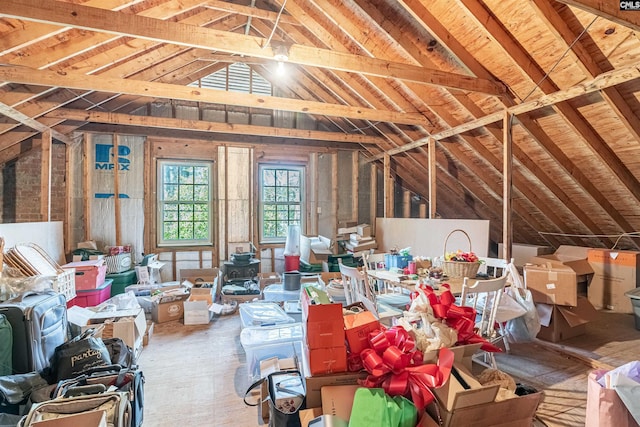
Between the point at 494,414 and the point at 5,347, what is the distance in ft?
Result: 9.56

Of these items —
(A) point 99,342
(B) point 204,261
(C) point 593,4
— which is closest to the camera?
(C) point 593,4

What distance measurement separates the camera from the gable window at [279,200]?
606cm

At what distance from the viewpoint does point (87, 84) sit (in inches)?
124

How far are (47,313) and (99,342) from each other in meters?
0.47

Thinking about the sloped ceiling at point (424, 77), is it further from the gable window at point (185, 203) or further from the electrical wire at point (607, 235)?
the gable window at point (185, 203)

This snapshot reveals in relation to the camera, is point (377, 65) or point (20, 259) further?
point (20, 259)

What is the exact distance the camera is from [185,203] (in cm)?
565

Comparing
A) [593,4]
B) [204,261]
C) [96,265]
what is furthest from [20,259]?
[593,4]

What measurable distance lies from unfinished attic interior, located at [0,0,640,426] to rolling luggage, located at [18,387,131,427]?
0.66 meters

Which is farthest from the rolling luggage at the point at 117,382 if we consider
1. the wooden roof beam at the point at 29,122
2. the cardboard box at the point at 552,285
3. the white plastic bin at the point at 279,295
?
the cardboard box at the point at 552,285

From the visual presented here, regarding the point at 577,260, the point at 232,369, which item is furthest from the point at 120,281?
the point at 577,260

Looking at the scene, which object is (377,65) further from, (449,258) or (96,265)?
(96,265)

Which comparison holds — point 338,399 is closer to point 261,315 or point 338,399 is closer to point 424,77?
point 261,315

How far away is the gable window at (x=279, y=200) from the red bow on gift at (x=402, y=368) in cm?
457
